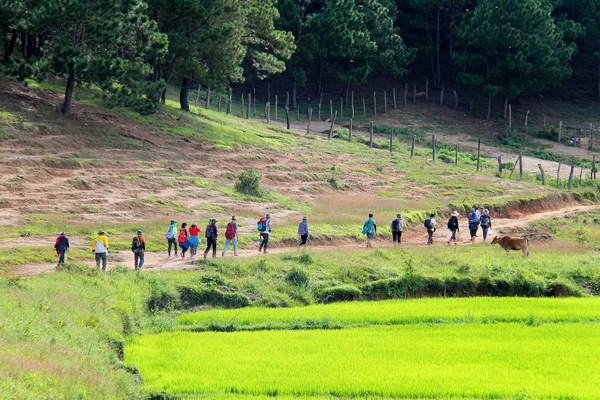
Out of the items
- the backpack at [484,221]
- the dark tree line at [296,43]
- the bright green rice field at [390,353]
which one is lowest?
the backpack at [484,221]

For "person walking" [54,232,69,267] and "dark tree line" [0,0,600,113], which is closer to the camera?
"person walking" [54,232,69,267]

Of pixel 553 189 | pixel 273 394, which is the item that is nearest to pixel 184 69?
pixel 553 189

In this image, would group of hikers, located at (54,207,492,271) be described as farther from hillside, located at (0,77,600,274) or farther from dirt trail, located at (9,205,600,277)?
hillside, located at (0,77,600,274)

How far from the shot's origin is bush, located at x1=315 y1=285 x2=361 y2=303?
31820 mm

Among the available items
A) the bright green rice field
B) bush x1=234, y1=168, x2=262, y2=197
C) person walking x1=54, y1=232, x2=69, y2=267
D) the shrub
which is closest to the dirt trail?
person walking x1=54, y1=232, x2=69, y2=267

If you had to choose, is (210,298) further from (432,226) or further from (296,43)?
(296,43)

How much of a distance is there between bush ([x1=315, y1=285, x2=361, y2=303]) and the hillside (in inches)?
331

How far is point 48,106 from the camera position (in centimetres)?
5081

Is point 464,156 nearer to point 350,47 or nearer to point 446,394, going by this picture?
point 350,47

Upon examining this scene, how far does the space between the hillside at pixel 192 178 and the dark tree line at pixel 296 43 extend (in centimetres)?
221

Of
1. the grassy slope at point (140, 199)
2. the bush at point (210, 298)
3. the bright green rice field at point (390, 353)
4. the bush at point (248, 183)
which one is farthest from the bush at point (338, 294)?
the bush at point (248, 183)

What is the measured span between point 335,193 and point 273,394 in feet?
118

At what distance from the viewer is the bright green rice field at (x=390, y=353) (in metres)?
18.9

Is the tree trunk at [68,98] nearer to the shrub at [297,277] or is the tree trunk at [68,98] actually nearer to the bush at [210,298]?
the shrub at [297,277]
